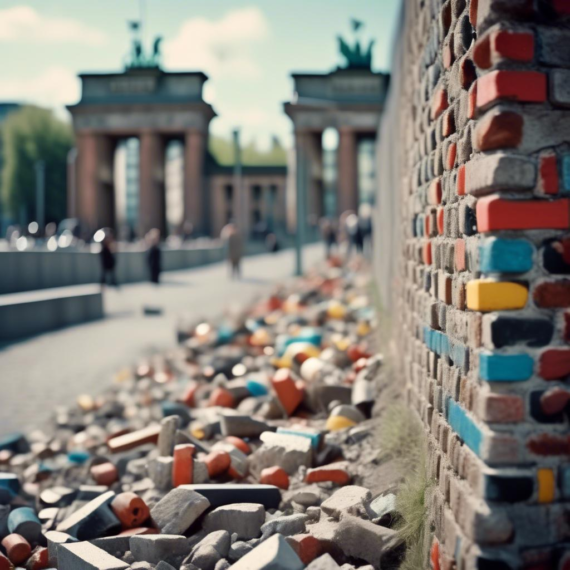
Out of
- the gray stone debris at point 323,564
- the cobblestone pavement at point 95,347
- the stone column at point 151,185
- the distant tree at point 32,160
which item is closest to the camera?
the gray stone debris at point 323,564

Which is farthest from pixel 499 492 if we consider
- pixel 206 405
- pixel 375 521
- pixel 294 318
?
pixel 294 318

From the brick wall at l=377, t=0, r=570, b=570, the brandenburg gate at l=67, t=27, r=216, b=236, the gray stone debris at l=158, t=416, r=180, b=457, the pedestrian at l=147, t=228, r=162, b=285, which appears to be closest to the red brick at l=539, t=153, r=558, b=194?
the brick wall at l=377, t=0, r=570, b=570

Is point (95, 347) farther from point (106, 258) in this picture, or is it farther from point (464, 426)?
point (464, 426)

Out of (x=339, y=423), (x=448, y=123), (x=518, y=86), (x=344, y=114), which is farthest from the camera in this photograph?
(x=344, y=114)

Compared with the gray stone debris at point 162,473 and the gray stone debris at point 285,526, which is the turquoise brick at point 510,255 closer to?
the gray stone debris at point 285,526

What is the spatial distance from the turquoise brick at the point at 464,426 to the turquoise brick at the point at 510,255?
0.53 m

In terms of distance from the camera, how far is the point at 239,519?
3967 mm

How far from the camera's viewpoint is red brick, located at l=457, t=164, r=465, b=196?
3070 millimetres

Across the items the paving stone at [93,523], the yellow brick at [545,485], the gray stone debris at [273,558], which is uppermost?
the yellow brick at [545,485]

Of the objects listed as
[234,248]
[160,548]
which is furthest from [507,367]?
[234,248]

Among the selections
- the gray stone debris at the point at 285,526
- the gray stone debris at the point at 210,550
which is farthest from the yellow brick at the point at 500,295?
the gray stone debris at the point at 210,550

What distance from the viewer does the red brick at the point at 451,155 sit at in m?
3.27

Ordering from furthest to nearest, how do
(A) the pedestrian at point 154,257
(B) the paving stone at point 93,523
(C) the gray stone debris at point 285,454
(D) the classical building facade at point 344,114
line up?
(D) the classical building facade at point 344,114 → (A) the pedestrian at point 154,257 → (C) the gray stone debris at point 285,454 → (B) the paving stone at point 93,523

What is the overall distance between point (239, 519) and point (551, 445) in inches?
67.8
